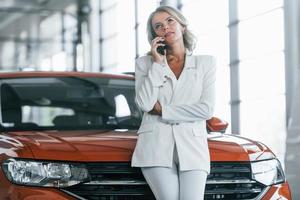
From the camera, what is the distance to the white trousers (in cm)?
345

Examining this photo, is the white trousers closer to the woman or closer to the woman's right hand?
the woman

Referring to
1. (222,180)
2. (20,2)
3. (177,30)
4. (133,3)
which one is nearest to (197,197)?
(222,180)

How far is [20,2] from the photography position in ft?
93.9

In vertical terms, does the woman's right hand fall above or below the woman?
above

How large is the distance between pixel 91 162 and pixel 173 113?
51cm

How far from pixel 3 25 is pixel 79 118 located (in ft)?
84.4

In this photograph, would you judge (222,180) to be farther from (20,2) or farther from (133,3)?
(20,2)

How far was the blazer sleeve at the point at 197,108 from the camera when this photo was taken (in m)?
3.48

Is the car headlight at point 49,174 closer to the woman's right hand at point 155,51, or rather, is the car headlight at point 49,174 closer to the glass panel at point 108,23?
the woman's right hand at point 155,51

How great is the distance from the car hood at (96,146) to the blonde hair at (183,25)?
0.57 m

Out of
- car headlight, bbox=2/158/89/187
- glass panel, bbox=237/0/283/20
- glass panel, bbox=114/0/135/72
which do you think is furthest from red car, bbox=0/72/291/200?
glass panel, bbox=114/0/135/72

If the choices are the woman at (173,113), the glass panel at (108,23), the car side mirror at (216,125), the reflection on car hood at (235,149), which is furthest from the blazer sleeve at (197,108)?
the glass panel at (108,23)

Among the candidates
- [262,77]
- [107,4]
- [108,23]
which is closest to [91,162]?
[262,77]

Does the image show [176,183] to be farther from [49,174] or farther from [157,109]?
[49,174]
